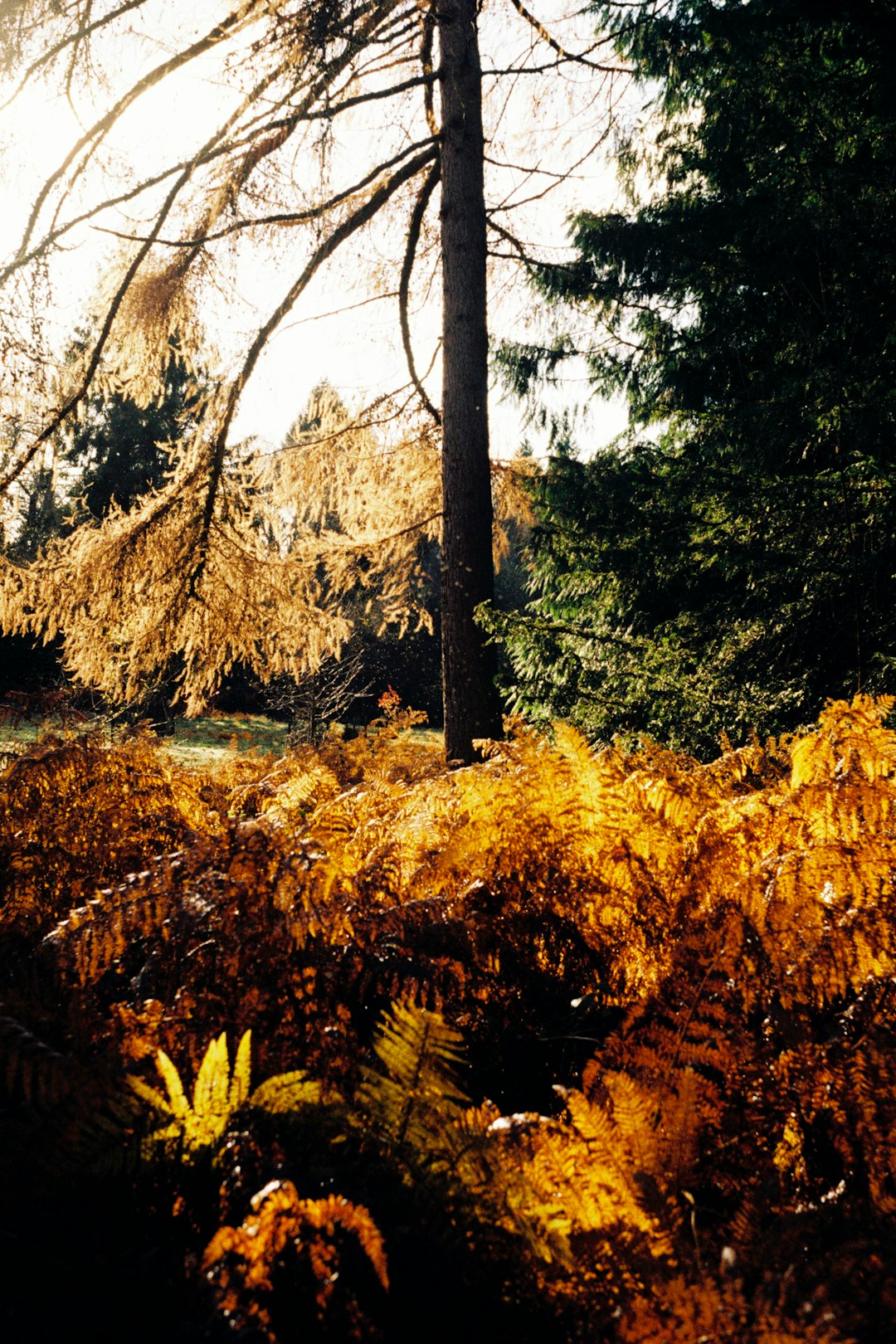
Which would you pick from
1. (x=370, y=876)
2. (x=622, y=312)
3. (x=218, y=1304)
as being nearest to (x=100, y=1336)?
(x=218, y=1304)

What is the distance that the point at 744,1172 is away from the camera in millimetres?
1288

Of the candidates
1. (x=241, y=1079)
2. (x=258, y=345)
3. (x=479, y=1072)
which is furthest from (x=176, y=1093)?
(x=258, y=345)

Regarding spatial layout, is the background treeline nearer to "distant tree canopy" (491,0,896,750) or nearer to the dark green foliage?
"distant tree canopy" (491,0,896,750)

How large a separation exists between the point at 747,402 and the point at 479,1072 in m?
4.70

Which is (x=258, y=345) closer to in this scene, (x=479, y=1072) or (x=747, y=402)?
(x=747, y=402)

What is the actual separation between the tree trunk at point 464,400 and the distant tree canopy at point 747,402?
49cm

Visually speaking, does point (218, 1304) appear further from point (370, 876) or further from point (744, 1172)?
point (370, 876)

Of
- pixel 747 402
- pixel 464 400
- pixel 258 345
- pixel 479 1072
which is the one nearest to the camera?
pixel 479 1072

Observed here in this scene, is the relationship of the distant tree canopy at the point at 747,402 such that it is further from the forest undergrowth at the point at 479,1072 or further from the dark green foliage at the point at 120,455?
the dark green foliage at the point at 120,455

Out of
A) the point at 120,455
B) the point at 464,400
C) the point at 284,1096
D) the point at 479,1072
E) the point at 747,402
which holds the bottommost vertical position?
the point at 479,1072

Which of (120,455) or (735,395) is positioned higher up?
(120,455)

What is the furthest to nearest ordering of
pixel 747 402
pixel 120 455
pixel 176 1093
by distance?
1. pixel 120 455
2. pixel 747 402
3. pixel 176 1093

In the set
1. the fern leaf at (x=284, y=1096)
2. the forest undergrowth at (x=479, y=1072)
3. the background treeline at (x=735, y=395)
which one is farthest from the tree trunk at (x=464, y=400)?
the fern leaf at (x=284, y=1096)

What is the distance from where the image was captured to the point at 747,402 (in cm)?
500
